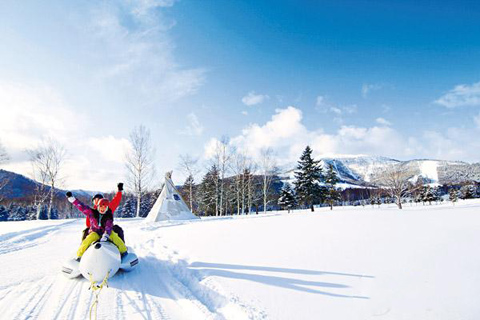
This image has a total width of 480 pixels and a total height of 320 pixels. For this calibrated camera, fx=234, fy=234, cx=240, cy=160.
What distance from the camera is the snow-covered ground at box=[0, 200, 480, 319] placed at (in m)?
3.12

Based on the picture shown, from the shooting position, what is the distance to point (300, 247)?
6.09 meters

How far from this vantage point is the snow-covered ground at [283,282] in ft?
10.2

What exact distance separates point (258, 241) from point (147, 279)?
353cm

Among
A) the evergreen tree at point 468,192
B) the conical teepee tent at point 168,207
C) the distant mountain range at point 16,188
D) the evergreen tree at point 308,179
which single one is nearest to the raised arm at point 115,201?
the distant mountain range at point 16,188

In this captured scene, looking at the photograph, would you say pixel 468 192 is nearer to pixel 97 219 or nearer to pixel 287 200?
pixel 287 200

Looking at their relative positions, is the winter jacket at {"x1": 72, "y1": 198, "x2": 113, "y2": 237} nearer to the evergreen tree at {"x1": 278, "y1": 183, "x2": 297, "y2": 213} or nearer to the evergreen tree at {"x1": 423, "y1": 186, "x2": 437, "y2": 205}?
the evergreen tree at {"x1": 278, "y1": 183, "x2": 297, "y2": 213}

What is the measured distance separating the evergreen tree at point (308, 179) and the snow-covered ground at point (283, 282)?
27.5 metres

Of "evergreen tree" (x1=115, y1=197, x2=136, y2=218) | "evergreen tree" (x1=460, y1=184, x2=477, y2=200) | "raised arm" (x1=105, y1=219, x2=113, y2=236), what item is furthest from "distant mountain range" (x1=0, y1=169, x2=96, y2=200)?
"evergreen tree" (x1=460, y1=184, x2=477, y2=200)

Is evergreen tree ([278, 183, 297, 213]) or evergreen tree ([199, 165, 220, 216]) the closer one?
evergreen tree ([199, 165, 220, 216])

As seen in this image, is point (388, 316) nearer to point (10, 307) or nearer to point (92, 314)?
point (92, 314)

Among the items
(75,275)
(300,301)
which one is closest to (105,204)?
(75,275)

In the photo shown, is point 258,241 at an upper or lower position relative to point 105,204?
lower

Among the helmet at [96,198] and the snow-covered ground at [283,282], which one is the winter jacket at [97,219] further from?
the snow-covered ground at [283,282]

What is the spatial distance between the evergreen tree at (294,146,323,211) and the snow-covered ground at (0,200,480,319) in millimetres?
27508
